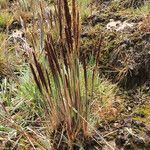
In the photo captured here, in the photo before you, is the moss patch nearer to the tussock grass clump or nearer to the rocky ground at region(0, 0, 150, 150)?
the rocky ground at region(0, 0, 150, 150)

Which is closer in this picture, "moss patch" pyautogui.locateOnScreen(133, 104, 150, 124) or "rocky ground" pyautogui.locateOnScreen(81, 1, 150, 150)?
"rocky ground" pyautogui.locateOnScreen(81, 1, 150, 150)

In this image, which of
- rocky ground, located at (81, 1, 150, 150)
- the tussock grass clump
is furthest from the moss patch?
the tussock grass clump

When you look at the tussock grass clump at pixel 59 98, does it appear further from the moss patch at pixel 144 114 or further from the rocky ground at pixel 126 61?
the moss patch at pixel 144 114

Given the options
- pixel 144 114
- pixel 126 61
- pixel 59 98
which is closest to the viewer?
pixel 59 98

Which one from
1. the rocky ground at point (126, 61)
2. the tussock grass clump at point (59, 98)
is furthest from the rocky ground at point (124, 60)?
the tussock grass clump at point (59, 98)

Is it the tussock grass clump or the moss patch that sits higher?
the tussock grass clump

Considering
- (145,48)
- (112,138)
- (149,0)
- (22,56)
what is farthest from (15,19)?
(112,138)

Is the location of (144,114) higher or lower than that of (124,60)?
lower

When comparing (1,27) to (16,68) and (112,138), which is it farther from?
(112,138)

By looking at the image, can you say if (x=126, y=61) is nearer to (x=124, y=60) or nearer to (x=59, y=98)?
(x=124, y=60)

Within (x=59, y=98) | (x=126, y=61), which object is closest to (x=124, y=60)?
(x=126, y=61)

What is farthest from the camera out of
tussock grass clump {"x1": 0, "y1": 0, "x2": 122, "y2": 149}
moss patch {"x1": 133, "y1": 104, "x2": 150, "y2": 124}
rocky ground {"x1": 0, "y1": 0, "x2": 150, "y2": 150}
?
moss patch {"x1": 133, "y1": 104, "x2": 150, "y2": 124}

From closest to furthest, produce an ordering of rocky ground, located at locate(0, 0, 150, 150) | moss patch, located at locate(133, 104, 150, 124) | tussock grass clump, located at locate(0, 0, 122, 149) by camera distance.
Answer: tussock grass clump, located at locate(0, 0, 122, 149), rocky ground, located at locate(0, 0, 150, 150), moss patch, located at locate(133, 104, 150, 124)

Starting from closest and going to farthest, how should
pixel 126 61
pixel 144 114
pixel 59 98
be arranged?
pixel 59 98 → pixel 144 114 → pixel 126 61
